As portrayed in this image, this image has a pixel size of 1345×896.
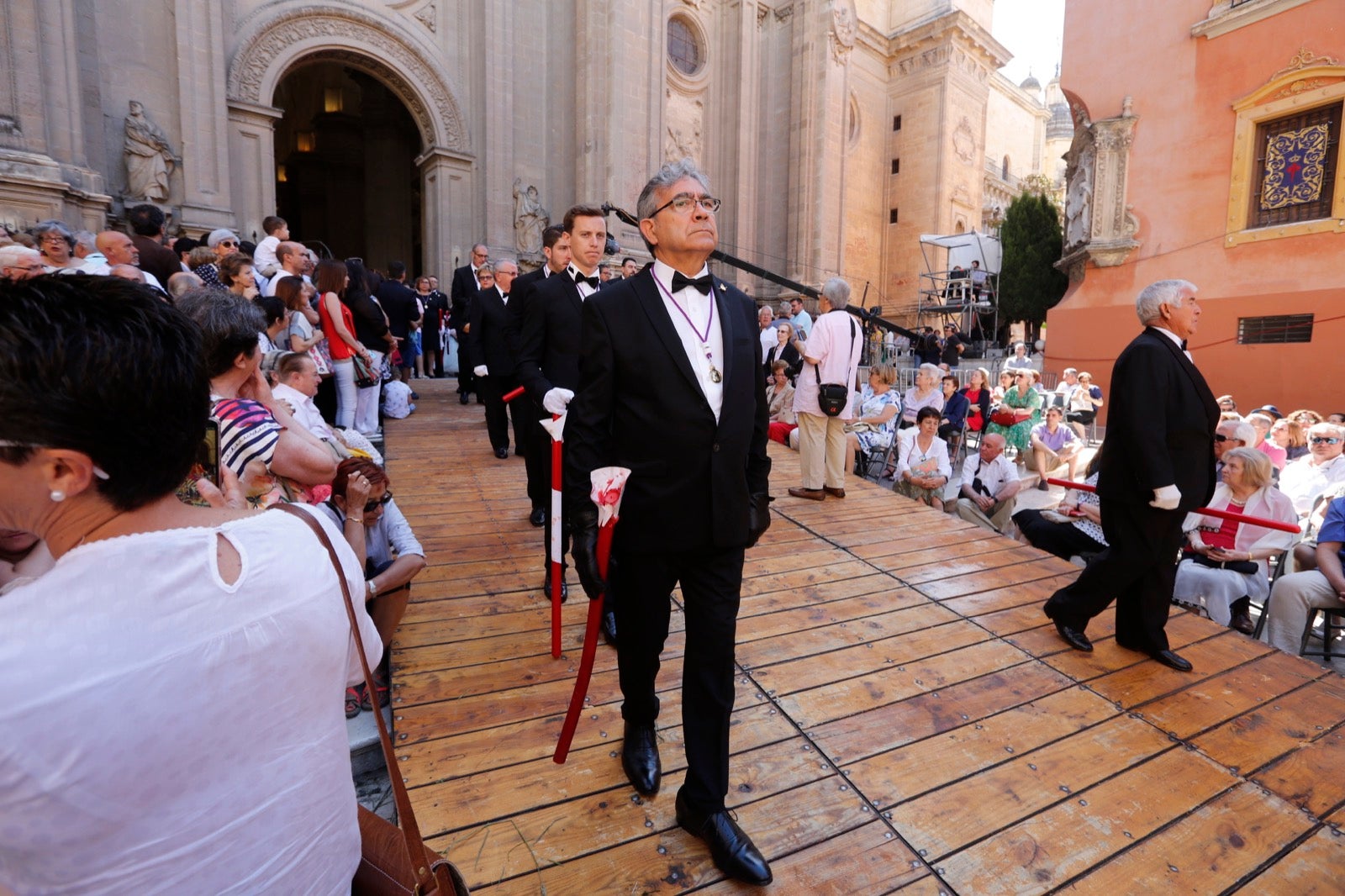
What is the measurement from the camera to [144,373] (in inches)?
37.2

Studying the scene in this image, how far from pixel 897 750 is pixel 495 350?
16.6ft

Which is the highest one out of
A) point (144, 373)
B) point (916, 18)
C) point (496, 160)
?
point (916, 18)

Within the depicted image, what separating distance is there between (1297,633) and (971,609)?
6.89 ft

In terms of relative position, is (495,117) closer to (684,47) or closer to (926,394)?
(684,47)

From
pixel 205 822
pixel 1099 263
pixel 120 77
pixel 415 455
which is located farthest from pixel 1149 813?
pixel 120 77

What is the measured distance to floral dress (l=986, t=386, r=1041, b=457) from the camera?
9.27 m

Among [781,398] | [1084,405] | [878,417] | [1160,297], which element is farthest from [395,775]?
[1084,405]

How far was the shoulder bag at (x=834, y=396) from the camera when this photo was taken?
6.39 meters

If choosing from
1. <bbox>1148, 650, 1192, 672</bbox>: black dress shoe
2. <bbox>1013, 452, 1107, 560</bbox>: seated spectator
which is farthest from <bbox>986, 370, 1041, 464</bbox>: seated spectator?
<bbox>1148, 650, 1192, 672</bbox>: black dress shoe

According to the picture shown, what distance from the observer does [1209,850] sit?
2.43 metres

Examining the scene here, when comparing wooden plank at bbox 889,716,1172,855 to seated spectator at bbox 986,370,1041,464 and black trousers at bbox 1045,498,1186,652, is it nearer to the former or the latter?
black trousers at bbox 1045,498,1186,652

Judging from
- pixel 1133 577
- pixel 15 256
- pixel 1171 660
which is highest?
pixel 15 256

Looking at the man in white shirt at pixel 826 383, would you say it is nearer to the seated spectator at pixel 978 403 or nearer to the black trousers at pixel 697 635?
the black trousers at pixel 697 635

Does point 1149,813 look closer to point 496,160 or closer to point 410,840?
point 410,840
